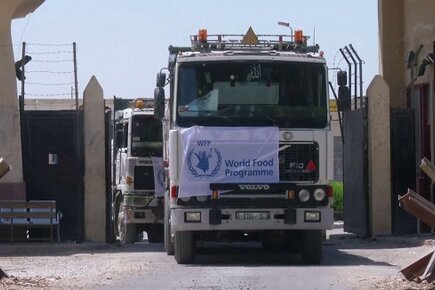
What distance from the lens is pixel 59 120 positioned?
2305 centimetres

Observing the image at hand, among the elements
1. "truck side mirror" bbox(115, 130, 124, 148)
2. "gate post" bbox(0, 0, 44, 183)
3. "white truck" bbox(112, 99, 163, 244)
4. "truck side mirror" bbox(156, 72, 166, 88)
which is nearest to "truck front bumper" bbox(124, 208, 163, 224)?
"white truck" bbox(112, 99, 163, 244)

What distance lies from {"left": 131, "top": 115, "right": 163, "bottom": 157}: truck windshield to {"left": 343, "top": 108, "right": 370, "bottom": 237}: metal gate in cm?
447

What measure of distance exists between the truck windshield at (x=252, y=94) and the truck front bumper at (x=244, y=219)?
4.54 ft

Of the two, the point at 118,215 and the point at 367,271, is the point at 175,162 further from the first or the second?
the point at 118,215

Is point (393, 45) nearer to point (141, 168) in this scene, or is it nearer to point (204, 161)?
point (141, 168)

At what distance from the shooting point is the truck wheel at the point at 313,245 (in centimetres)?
1761

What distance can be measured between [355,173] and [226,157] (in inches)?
310

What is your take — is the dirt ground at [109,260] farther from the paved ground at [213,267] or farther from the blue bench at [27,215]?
the blue bench at [27,215]

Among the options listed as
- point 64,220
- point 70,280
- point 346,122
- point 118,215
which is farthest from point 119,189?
point 70,280

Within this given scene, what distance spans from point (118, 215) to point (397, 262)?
9.53 meters

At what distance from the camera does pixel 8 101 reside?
22.3 meters

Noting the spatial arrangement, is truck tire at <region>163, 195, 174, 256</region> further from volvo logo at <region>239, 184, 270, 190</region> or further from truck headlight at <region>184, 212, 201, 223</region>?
volvo logo at <region>239, 184, 270, 190</region>

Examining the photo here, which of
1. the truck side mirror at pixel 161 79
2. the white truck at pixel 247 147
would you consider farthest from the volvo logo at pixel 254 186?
the truck side mirror at pixel 161 79

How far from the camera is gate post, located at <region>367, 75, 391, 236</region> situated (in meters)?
23.5
